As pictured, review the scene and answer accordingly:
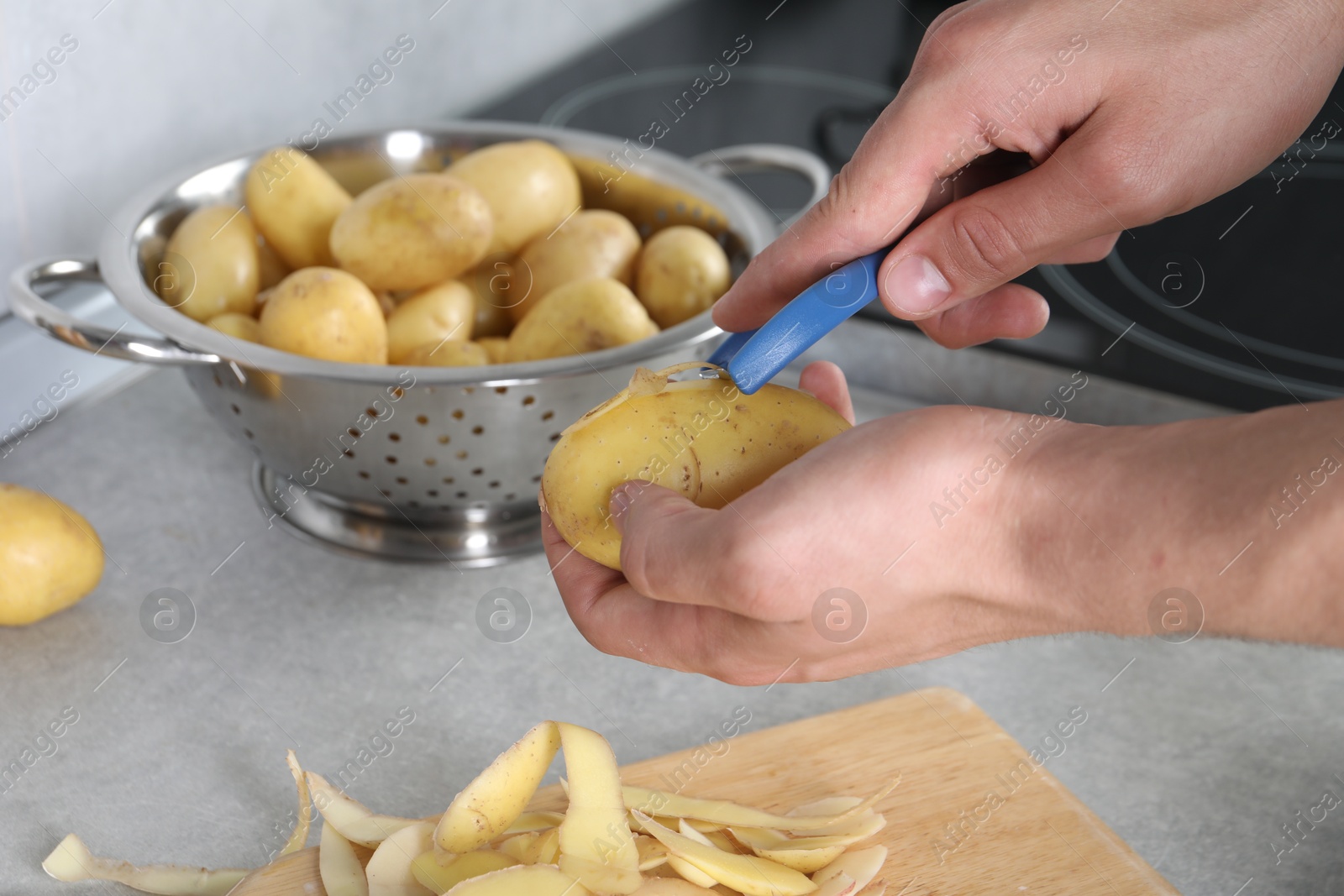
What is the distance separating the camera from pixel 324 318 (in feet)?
2.82

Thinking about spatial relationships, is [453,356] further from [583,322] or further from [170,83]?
[170,83]

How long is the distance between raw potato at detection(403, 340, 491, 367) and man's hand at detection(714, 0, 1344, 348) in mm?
260

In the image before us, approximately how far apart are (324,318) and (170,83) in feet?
1.54

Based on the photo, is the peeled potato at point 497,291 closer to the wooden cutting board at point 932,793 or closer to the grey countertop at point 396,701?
the grey countertop at point 396,701

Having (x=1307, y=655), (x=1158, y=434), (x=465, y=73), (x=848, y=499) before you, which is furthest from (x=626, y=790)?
(x=465, y=73)

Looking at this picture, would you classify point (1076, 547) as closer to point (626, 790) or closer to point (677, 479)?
point (677, 479)

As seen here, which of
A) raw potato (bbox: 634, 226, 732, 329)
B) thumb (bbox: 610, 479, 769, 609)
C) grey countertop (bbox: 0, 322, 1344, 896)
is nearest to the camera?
thumb (bbox: 610, 479, 769, 609)

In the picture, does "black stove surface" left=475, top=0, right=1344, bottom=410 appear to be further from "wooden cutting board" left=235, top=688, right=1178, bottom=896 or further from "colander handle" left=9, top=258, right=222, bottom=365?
"colander handle" left=9, top=258, right=222, bottom=365

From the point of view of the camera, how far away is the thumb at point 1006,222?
0.68 metres

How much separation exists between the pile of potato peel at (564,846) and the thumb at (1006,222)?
0.32 metres

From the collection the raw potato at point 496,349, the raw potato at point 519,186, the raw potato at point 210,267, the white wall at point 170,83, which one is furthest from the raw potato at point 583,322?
the white wall at point 170,83

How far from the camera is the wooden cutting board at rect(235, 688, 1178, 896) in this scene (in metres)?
0.68

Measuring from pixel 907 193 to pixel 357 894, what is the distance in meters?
0.52

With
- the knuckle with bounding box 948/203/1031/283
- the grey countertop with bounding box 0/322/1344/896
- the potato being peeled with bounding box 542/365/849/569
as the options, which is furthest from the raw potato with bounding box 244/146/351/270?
the knuckle with bounding box 948/203/1031/283
